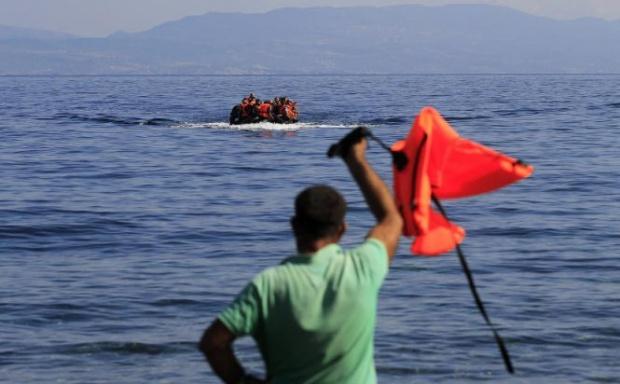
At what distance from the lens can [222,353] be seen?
5.20 m

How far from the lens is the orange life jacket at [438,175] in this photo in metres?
5.82

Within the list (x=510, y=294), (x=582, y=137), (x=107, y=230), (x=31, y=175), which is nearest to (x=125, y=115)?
(x=582, y=137)

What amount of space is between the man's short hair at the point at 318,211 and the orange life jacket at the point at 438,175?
0.62m

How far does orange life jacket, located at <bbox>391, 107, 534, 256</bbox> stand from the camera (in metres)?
5.82

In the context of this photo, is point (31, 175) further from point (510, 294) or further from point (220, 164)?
point (510, 294)

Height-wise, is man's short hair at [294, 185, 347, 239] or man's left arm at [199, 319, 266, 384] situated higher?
man's short hair at [294, 185, 347, 239]

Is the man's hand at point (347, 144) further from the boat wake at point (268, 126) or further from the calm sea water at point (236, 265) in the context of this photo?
the boat wake at point (268, 126)

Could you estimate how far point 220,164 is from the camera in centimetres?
3706

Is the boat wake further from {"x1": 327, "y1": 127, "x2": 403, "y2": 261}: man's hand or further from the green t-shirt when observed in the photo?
the green t-shirt

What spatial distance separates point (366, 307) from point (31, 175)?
29.9 m

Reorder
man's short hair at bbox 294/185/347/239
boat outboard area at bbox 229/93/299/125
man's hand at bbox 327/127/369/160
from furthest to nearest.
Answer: boat outboard area at bbox 229/93/299/125 → man's hand at bbox 327/127/369/160 → man's short hair at bbox 294/185/347/239

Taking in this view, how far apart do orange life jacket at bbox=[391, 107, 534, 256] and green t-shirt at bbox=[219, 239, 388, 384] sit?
49 cm

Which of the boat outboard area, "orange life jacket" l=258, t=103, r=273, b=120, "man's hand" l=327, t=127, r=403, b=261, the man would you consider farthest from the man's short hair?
"orange life jacket" l=258, t=103, r=273, b=120

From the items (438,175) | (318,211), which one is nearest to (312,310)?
(318,211)
